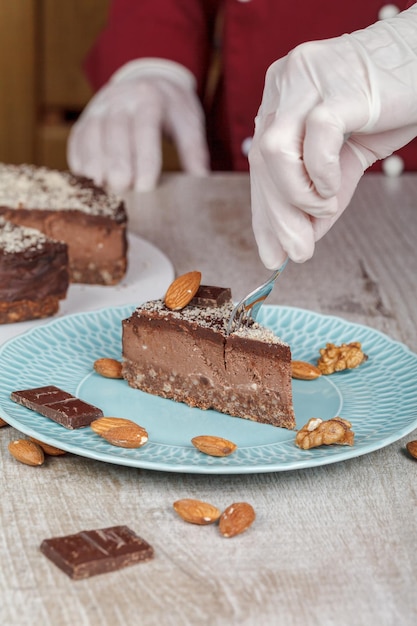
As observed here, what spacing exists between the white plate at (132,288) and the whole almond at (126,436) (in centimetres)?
62

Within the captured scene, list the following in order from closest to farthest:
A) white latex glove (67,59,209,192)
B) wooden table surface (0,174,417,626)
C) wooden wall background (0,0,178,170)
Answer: wooden table surface (0,174,417,626), white latex glove (67,59,209,192), wooden wall background (0,0,178,170)

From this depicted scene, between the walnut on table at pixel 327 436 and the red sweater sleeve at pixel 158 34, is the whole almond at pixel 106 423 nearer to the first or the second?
the walnut on table at pixel 327 436

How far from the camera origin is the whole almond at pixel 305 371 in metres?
1.44

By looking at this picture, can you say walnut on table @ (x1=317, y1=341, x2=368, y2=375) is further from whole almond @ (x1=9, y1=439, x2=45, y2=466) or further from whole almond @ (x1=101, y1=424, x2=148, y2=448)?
whole almond @ (x1=9, y1=439, x2=45, y2=466)

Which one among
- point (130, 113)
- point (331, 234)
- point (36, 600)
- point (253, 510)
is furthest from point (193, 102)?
point (36, 600)

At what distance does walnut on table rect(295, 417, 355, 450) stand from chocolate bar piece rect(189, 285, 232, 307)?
287mm

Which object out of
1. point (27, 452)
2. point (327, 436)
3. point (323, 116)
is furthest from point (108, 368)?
point (323, 116)

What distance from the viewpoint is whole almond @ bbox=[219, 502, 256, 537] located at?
105cm

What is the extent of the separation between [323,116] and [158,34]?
6.08 ft

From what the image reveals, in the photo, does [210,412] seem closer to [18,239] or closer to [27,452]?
[27,452]

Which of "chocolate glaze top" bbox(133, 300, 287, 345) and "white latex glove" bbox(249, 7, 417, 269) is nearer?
"white latex glove" bbox(249, 7, 417, 269)

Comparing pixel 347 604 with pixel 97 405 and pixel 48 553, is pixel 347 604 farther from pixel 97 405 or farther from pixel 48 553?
pixel 97 405

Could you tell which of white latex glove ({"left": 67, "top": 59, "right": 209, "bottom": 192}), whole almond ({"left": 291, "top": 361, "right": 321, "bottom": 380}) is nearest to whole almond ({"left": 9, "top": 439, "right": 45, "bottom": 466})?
whole almond ({"left": 291, "top": 361, "right": 321, "bottom": 380})

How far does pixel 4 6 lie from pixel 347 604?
372 centimetres
